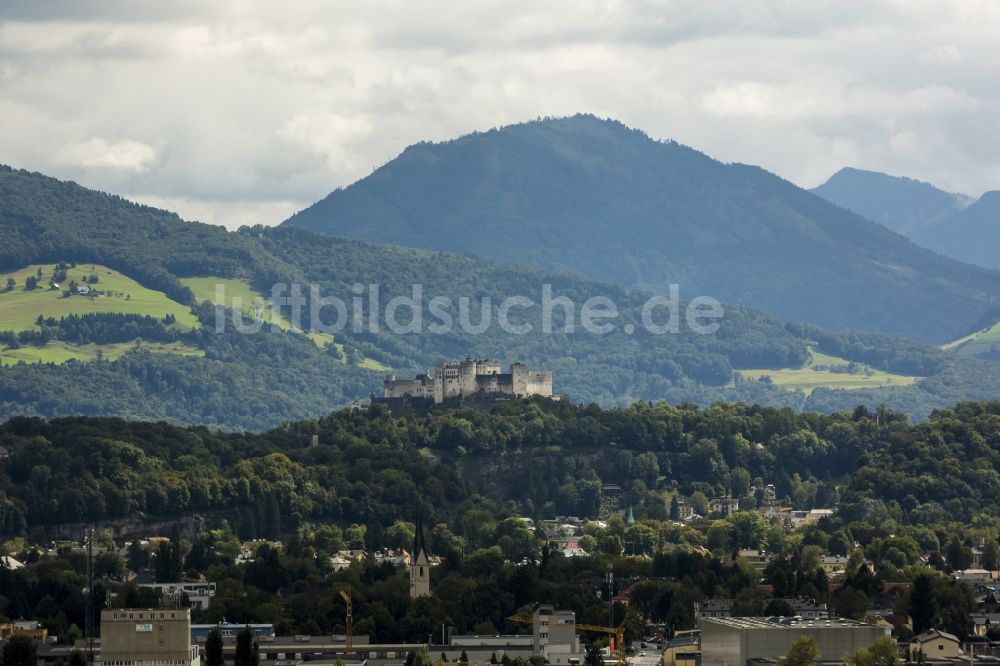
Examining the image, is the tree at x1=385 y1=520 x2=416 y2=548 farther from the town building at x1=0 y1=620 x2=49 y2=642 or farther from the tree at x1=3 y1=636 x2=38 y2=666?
the tree at x1=3 y1=636 x2=38 y2=666

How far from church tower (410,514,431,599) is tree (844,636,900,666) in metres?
40.3

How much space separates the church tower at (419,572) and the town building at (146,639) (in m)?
33.1

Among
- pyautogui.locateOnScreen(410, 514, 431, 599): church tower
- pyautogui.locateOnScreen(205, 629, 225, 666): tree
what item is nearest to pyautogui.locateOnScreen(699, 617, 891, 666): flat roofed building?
pyautogui.locateOnScreen(205, 629, 225, 666): tree

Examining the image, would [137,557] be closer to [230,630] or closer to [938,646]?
[230,630]

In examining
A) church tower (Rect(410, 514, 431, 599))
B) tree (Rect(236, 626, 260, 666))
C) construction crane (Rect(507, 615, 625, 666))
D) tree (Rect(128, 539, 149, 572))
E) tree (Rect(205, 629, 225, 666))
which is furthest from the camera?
tree (Rect(128, 539, 149, 572))

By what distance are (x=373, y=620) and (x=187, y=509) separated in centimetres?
6210

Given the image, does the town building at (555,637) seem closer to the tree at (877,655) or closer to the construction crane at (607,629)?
the construction crane at (607,629)

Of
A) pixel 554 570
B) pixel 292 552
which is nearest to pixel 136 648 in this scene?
pixel 554 570

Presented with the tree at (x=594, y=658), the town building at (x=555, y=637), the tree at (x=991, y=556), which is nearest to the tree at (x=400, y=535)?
the tree at (x=991, y=556)

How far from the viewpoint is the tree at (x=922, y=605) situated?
126 meters

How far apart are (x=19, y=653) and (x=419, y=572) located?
1615 inches

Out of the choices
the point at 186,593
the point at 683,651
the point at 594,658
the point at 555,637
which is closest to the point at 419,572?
the point at 186,593

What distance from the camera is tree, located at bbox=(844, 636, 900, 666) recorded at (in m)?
100

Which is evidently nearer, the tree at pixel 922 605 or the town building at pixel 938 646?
the town building at pixel 938 646
